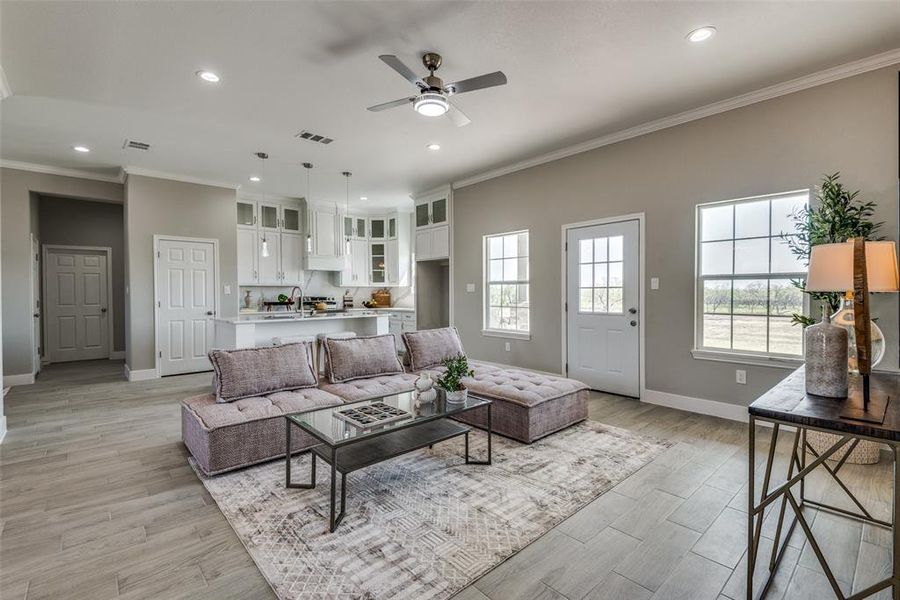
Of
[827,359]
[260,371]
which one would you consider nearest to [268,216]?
[260,371]

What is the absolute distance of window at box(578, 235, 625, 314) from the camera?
465 cm

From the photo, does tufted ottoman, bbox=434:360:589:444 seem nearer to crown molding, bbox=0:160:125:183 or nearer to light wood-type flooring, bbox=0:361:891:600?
light wood-type flooring, bbox=0:361:891:600

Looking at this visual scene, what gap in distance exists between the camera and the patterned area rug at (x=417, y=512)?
1.76 meters

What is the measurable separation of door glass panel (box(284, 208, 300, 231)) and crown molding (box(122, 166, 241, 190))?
1.04 meters

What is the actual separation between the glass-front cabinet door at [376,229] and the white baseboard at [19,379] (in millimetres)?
5610

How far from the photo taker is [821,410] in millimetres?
1459

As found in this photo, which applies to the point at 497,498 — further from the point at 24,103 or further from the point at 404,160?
the point at 24,103

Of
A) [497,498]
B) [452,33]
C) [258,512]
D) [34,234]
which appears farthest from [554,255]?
[34,234]

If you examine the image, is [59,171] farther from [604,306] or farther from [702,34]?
[702,34]

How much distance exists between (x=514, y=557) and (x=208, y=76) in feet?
12.8

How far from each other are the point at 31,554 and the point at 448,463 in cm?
217

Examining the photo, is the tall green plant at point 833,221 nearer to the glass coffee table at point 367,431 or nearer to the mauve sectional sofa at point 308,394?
the mauve sectional sofa at point 308,394

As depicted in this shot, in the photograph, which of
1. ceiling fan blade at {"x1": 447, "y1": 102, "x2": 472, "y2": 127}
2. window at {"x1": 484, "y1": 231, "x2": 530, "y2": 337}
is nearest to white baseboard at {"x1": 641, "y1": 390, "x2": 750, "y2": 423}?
window at {"x1": 484, "y1": 231, "x2": 530, "y2": 337}

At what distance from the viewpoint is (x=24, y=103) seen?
3.72 meters
